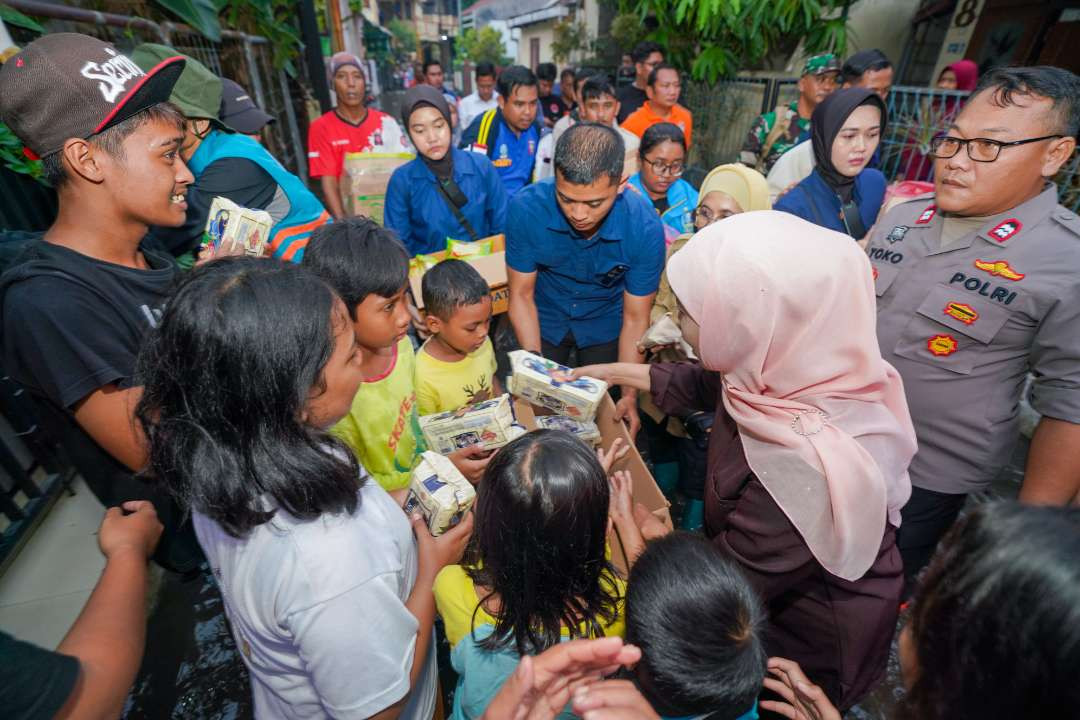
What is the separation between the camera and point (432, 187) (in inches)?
135

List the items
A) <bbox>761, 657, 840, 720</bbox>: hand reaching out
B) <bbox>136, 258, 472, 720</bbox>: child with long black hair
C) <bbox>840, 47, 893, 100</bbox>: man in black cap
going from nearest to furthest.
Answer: <bbox>136, 258, 472, 720</bbox>: child with long black hair, <bbox>761, 657, 840, 720</bbox>: hand reaching out, <bbox>840, 47, 893, 100</bbox>: man in black cap

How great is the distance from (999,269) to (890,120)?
177 inches

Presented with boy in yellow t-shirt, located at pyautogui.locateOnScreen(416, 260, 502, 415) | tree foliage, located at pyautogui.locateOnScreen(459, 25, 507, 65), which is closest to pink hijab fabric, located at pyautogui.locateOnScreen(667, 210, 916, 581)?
boy in yellow t-shirt, located at pyautogui.locateOnScreen(416, 260, 502, 415)

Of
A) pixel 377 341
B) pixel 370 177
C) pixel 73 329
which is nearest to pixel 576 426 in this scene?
pixel 377 341

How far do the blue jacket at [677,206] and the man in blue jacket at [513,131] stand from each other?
1671mm

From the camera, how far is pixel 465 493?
162cm

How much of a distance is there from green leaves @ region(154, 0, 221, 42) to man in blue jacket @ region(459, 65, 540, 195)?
7.45 feet

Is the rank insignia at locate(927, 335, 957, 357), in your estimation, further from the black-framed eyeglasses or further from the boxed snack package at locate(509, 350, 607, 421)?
the boxed snack package at locate(509, 350, 607, 421)

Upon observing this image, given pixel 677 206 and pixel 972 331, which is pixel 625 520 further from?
pixel 677 206

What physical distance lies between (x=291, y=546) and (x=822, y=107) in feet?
11.5

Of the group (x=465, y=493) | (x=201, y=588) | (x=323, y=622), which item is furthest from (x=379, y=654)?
(x=201, y=588)

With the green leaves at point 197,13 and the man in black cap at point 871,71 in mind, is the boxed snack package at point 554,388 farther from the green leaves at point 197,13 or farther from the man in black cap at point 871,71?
the man in black cap at point 871,71

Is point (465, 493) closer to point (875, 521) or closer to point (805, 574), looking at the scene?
point (805, 574)

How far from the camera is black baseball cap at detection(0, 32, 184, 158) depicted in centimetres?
135
